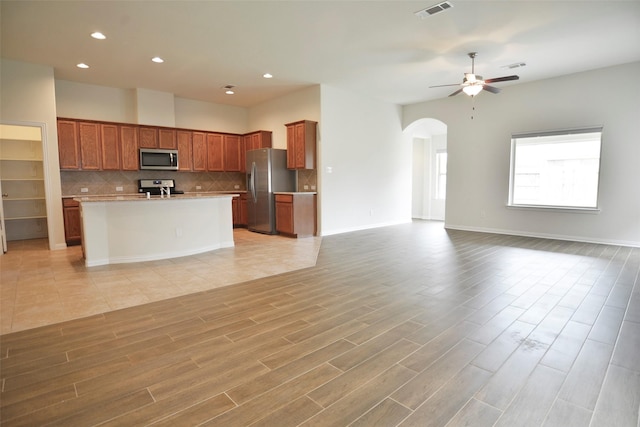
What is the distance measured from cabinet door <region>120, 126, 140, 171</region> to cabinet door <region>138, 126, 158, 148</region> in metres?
0.10

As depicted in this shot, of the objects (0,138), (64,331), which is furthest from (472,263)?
(0,138)

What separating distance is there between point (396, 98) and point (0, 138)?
27.9 feet

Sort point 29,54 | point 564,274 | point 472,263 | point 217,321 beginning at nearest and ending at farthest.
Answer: point 217,321 → point 564,274 → point 472,263 → point 29,54

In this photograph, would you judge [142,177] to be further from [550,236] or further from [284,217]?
[550,236]

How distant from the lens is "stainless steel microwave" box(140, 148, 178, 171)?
288 inches

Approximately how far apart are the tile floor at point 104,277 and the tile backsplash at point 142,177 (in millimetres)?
1513

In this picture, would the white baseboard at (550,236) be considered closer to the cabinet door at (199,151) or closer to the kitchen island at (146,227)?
the kitchen island at (146,227)

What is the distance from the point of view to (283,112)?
798cm

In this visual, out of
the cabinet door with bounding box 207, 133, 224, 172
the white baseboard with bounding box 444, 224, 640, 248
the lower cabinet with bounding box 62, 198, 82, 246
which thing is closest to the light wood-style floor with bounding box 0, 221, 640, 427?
the white baseboard with bounding box 444, 224, 640, 248

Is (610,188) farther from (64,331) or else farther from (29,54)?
(29,54)

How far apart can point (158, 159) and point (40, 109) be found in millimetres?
2201

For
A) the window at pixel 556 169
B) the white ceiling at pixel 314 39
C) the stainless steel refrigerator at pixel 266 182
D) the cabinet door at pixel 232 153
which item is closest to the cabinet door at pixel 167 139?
the white ceiling at pixel 314 39

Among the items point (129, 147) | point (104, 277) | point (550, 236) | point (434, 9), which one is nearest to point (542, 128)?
point (550, 236)

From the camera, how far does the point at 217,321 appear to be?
284 centimetres
